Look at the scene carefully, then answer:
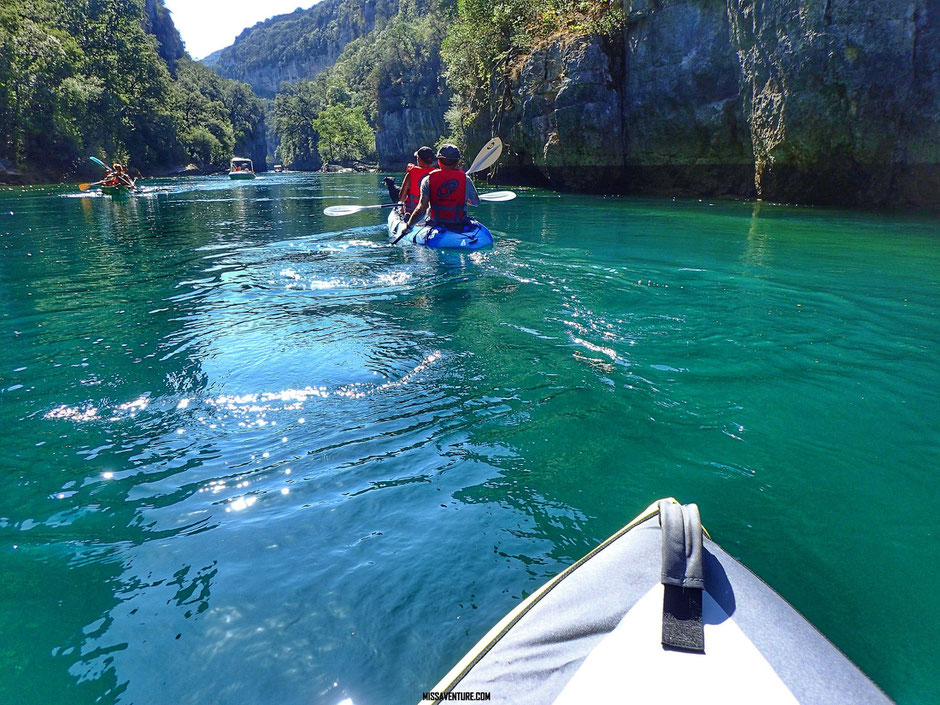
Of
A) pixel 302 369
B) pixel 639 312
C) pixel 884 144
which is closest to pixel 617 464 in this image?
pixel 302 369

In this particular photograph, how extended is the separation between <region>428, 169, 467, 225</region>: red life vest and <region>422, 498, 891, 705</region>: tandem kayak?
26.6 ft

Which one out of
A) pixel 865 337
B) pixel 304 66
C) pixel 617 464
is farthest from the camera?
pixel 304 66

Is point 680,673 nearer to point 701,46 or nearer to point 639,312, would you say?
point 639,312

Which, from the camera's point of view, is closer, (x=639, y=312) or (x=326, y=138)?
(x=639, y=312)

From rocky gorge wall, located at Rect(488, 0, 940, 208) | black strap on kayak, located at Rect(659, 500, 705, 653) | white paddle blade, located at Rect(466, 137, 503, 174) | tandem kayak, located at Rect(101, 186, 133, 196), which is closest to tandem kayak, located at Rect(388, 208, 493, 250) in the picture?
white paddle blade, located at Rect(466, 137, 503, 174)

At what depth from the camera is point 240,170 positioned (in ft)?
166

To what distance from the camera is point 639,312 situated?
247 inches

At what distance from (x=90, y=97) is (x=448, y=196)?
4774 cm

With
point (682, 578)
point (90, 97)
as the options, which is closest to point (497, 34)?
point (682, 578)

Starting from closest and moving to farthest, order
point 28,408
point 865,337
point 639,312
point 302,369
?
point 28,408 → point 302,369 → point 865,337 → point 639,312

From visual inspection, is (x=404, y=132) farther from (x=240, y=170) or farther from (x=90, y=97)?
(x=90, y=97)

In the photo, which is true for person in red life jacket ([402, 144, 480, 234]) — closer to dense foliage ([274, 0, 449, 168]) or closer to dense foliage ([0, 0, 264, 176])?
dense foliage ([0, 0, 264, 176])

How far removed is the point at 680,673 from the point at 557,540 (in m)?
1.34

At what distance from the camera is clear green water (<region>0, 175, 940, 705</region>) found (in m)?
2.15
